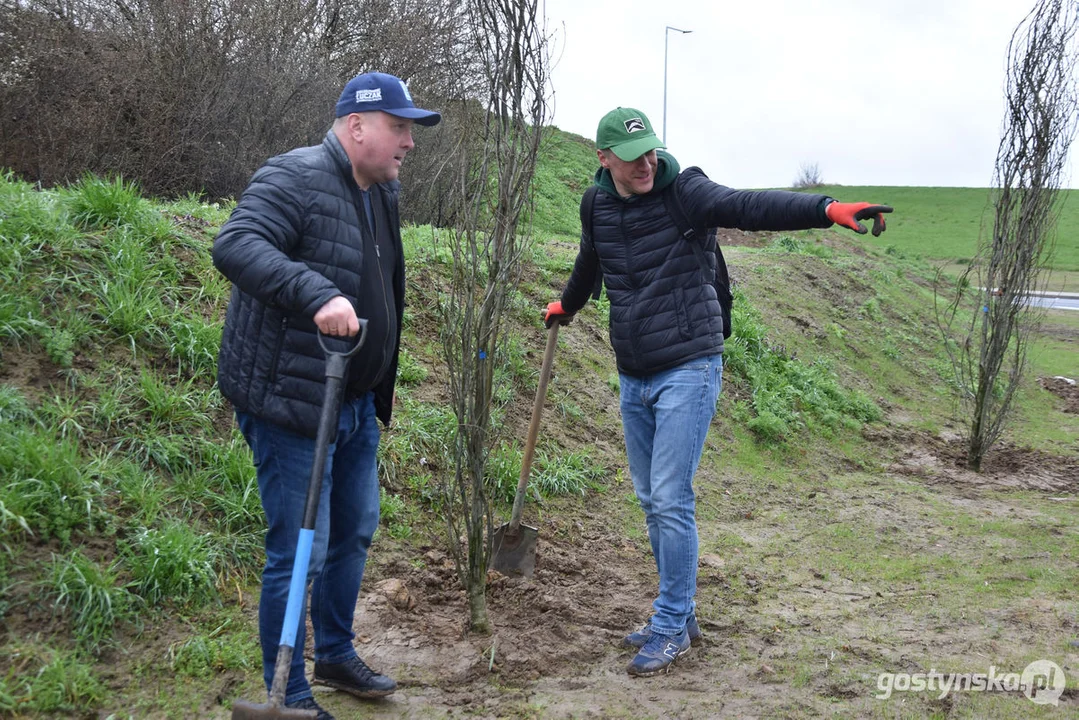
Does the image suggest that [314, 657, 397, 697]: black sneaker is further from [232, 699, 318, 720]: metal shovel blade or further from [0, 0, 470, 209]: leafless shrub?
[0, 0, 470, 209]: leafless shrub

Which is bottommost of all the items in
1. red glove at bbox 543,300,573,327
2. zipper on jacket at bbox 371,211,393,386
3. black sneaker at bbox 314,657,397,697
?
black sneaker at bbox 314,657,397,697

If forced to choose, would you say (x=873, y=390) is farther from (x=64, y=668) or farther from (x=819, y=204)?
(x=64, y=668)

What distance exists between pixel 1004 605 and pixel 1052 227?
15.8 feet

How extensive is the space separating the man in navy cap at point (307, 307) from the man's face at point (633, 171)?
1.02 m

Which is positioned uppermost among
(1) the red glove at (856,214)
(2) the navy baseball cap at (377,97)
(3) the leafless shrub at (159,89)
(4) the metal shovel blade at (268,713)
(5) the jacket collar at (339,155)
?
(3) the leafless shrub at (159,89)

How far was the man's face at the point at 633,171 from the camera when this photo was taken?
3.68 m

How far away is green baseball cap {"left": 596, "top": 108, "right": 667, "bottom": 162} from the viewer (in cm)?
361

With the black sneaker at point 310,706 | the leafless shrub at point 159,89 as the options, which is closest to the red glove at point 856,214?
the black sneaker at point 310,706

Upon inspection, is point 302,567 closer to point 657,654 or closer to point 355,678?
point 355,678

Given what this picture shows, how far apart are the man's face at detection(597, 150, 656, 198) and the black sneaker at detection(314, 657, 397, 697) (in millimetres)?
2253

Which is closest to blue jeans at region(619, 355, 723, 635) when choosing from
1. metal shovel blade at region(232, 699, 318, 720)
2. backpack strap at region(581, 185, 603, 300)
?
backpack strap at region(581, 185, 603, 300)

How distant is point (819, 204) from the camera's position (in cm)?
342

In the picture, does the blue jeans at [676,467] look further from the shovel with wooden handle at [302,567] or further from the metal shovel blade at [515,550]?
the shovel with wooden handle at [302,567]

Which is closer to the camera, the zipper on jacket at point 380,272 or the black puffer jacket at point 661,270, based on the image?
the zipper on jacket at point 380,272
